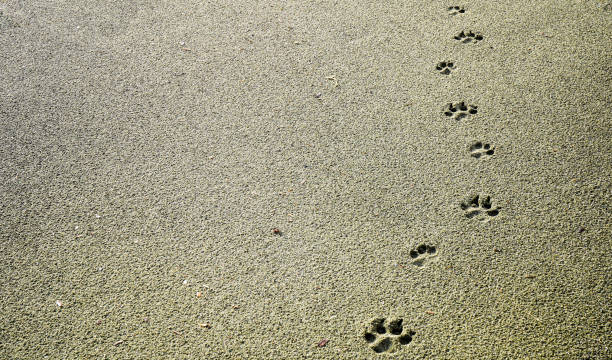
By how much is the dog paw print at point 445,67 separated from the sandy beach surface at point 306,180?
0.05 ft

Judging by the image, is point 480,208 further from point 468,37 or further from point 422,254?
point 468,37

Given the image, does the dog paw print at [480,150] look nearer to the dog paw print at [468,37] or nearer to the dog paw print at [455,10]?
the dog paw print at [468,37]

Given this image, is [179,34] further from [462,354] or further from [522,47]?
[462,354]

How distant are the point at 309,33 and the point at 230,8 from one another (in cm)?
59

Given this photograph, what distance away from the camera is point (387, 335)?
177cm

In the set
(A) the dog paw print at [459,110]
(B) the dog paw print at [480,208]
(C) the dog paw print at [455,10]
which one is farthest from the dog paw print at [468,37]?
(B) the dog paw print at [480,208]

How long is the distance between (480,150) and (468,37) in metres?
0.92

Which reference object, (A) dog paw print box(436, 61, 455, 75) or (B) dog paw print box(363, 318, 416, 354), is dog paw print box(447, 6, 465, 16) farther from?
(B) dog paw print box(363, 318, 416, 354)

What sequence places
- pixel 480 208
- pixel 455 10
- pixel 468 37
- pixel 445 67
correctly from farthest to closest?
pixel 455 10 → pixel 468 37 → pixel 445 67 → pixel 480 208

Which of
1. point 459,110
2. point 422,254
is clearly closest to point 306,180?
point 422,254

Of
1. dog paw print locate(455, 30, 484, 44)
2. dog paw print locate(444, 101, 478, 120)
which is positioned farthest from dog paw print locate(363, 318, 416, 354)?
dog paw print locate(455, 30, 484, 44)

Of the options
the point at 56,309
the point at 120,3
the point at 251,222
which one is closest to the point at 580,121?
the point at 251,222

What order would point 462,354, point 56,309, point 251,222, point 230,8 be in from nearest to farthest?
point 462,354
point 56,309
point 251,222
point 230,8

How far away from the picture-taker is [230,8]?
3.23m
